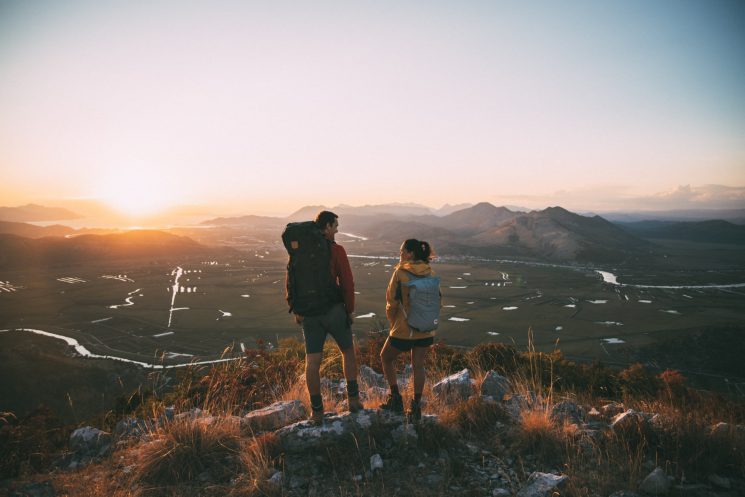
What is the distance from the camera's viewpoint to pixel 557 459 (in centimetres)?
455

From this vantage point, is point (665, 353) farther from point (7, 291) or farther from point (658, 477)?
point (7, 291)

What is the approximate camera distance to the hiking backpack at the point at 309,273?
504 cm

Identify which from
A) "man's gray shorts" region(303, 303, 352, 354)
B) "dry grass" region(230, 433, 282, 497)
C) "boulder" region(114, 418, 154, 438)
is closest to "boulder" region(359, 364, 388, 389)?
"man's gray shorts" region(303, 303, 352, 354)

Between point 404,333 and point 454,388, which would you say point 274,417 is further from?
point 454,388

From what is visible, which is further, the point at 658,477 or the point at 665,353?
the point at 665,353

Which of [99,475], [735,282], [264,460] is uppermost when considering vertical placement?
[264,460]

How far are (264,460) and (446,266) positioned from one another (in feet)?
579

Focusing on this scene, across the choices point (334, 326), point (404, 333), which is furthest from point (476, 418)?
point (334, 326)

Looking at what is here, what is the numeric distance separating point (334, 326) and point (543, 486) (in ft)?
10.0

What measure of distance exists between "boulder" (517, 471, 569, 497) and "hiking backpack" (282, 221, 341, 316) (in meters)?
3.12

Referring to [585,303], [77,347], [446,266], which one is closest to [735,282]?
[585,303]

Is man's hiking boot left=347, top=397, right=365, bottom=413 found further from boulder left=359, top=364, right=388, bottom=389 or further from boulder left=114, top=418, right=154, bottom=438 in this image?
boulder left=114, top=418, right=154, bottom=438

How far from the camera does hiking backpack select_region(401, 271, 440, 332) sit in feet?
17.1

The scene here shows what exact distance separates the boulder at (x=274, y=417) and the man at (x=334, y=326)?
0.56 metres
